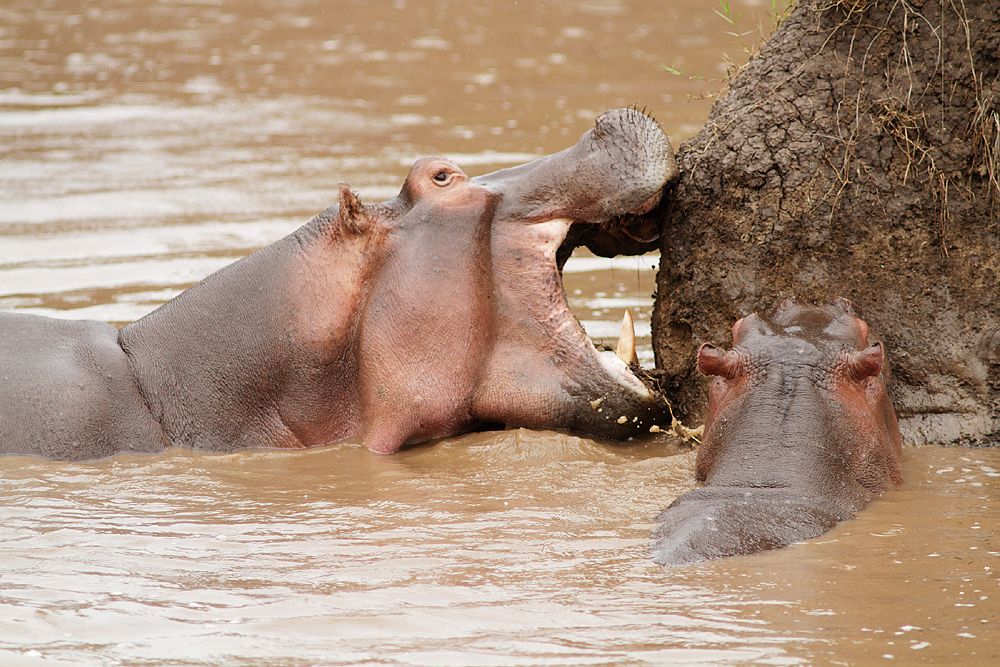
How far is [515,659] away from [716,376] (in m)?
1.74

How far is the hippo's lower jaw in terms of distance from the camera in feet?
11.3

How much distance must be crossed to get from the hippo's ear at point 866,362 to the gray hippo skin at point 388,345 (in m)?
0.84

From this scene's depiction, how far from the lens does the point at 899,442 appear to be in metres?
4.23

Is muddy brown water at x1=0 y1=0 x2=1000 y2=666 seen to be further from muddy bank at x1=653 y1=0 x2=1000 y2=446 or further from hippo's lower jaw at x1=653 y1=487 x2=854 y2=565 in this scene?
muddy bank at x1=653 y1=0 x2=1000 y2=446

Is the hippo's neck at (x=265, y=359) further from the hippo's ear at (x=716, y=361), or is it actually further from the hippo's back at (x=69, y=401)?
the hippo's ear at (x=716, y=361)

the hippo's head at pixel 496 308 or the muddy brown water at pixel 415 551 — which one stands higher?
the hippo's head at pixel 496 308

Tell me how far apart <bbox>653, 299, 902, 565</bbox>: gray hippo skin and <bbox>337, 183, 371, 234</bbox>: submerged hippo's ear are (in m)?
1.37

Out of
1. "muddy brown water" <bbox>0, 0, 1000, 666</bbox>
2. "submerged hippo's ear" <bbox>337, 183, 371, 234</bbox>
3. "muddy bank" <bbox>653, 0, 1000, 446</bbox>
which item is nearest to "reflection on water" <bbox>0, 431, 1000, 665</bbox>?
"muddy brown water" <bbox>0, 0, 1000, 666</bbox>

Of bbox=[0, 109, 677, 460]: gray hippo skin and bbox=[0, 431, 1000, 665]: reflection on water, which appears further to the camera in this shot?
bbox=[0, 109, 677, 460]: gray hippo skin

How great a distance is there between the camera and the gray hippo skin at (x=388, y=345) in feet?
14.8

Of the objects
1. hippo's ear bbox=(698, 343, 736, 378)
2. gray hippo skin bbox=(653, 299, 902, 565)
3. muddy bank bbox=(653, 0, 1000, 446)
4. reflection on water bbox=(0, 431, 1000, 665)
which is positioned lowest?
reflection on water bbox=(0, 431, 1000, 665)

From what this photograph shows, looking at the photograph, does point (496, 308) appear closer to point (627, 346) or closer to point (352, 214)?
point (627, 346)

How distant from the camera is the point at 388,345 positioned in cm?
448

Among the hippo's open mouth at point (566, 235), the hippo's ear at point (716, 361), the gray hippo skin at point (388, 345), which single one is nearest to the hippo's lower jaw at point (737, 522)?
the hippo's ear at point (716, 361)
